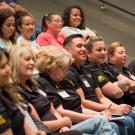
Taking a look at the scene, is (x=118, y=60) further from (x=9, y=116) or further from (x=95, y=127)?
(x=9, y=116)

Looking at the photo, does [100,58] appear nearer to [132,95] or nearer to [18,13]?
[132,95]

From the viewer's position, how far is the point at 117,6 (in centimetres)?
598

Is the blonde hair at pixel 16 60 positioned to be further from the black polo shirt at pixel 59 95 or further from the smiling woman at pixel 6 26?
the smiling woman at pixel 6 26

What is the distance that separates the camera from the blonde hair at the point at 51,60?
3.09 meters

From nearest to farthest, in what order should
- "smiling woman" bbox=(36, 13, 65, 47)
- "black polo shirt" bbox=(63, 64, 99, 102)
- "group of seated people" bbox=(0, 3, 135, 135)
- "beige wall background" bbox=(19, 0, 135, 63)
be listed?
1. "group of seated people" bbox=(0, 3, 135, 135)
2. "black polo shirt" bbox=(63, 64, 99, 102)
3. "smiling woman" bbox=(36, 13, 65, 47)
4. "beige wall background" bbox=(19, 0, 135, 63)

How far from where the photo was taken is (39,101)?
2830 millimetres

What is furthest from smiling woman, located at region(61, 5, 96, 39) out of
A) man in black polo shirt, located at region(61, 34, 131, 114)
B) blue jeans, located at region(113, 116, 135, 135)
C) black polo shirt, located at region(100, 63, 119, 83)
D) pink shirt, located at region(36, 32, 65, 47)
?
blue jeans, located at region(113, 116, 135, 135)

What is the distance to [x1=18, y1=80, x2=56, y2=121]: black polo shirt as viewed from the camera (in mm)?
2766

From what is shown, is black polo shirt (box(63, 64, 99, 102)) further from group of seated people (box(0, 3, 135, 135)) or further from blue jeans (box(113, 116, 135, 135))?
blue jeans (box(113, 116, 135, 135))

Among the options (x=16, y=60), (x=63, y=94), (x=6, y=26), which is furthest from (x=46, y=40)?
(x=16, y=60)

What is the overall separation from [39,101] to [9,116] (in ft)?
2.02

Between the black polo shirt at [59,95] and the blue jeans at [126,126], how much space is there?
341 millimetres

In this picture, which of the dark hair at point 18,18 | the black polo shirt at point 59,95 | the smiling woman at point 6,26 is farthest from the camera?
the dark hair at point 18,18

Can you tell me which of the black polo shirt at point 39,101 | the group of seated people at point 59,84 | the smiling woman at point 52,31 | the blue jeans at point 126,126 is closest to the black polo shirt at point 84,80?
the group of seated people at point 59,84
